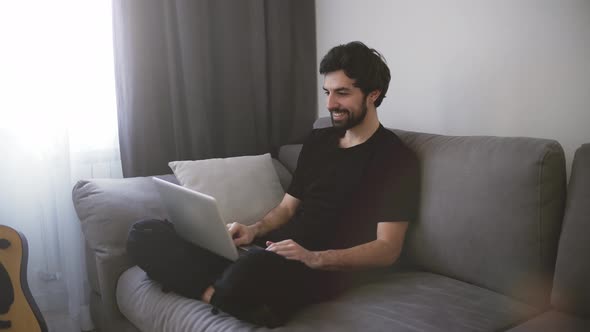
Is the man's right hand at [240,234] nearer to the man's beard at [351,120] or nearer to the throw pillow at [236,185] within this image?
the throw pillow at [236,185]

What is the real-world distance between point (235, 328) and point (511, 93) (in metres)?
1.31

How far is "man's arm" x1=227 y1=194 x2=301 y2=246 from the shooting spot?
1.71 m

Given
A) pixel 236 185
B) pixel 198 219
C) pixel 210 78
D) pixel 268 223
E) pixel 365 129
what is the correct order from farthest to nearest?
1. pixel 210 78
2. pixel 236 185
3. pixel 268 223
4. pixel 365 129
5. pixel 198 219

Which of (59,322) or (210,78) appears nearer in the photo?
(59,322)

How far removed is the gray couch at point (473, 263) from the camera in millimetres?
1282

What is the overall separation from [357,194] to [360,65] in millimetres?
452

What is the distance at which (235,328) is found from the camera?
1273 millimetres

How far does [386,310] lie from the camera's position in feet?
4.40

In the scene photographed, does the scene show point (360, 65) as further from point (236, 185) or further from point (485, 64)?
point (236, 185)

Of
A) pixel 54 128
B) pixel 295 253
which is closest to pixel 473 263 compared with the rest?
pixel 295 253

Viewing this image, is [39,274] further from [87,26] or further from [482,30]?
[482,30]

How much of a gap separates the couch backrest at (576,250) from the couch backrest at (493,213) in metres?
0.05

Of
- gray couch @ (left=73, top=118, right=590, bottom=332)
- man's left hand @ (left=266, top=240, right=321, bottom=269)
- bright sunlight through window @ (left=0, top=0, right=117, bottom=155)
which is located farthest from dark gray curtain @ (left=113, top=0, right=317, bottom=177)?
man's left hand @ (left=266, top=240, right=321, bottom=269)

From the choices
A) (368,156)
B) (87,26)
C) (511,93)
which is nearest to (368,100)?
(368,156)
